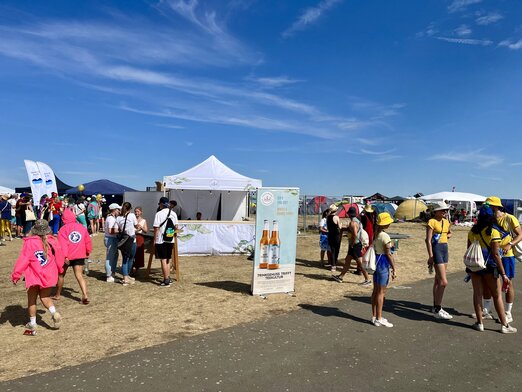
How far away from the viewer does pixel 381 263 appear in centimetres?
550

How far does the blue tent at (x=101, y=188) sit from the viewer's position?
2277 cm

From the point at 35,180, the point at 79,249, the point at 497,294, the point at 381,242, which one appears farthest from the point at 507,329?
the point at 35,180

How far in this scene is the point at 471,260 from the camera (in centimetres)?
532

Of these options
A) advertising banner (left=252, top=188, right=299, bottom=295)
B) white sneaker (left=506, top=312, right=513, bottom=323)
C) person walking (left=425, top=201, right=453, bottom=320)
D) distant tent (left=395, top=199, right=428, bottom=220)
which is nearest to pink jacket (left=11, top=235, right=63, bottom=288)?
advertising banner (left=252, top=188, right=299, bottom=295)

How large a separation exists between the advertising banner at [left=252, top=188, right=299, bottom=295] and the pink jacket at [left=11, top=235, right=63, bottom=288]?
3416 millimetres

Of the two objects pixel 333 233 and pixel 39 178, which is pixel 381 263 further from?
pixel 39 178

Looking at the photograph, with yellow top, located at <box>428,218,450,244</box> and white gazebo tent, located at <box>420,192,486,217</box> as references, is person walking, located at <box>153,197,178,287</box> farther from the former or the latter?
white gazebo tent, located at <box>420,192,486,217</box>

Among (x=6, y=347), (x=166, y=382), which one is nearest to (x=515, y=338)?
(x=166, y=382)

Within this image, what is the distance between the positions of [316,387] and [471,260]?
2944 mm

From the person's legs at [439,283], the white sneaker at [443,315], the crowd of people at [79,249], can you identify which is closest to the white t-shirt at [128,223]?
the crowd of people at [79,249]

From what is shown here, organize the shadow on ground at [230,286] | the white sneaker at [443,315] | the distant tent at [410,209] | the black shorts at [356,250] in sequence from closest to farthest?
the white sneaker at [443,315]
the shadow on ground at [230,286]
the black shorts at [356,250]
the distant tent at [410,209]

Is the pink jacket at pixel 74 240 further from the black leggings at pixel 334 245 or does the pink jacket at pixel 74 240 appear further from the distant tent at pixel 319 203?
the distant tent at pixel 319 203

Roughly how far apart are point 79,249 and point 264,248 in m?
3.18

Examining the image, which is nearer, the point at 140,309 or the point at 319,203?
the point at 140,309
